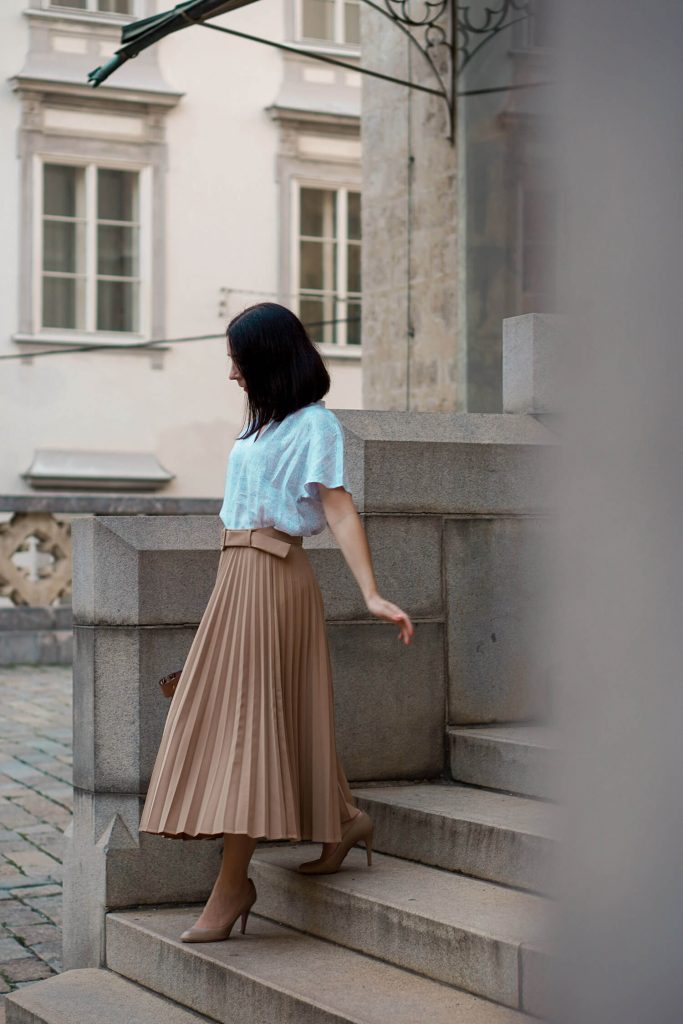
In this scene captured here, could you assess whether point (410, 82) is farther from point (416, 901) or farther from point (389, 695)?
point (416, 901)

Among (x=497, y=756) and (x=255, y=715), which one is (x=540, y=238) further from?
(x=497, y=756)

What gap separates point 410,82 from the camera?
1069 cm

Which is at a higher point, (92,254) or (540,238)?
(92,254)

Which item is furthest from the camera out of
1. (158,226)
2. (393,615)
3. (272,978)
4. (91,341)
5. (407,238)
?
(158,226)

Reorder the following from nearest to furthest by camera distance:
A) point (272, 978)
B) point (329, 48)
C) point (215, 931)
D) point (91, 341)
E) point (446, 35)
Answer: point (272, 978), point (215, 931), point (446, 35), point (91, 341), point (329, 48)

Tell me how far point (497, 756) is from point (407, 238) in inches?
243

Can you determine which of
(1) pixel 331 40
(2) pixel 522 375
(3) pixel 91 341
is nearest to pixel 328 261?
(1) pixel 331 40

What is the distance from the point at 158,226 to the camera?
21281 mm

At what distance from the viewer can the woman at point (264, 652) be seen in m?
4.23

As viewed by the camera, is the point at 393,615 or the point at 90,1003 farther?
the point at 90,1003

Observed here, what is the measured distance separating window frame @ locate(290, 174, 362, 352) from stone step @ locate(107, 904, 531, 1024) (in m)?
17.7

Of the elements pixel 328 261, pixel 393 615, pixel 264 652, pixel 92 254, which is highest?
pixel 328 261

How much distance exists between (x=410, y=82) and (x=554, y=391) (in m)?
9.41

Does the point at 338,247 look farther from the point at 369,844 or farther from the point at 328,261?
the point at 369,844
